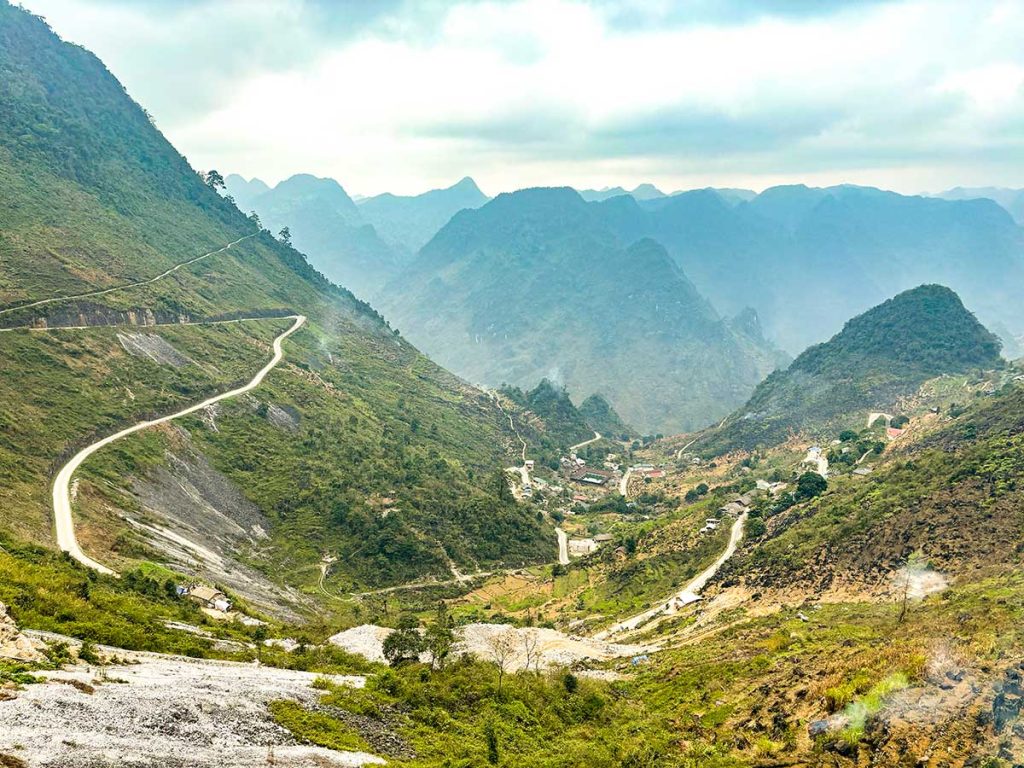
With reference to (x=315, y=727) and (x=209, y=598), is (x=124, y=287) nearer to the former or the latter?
(x=209, y=598)

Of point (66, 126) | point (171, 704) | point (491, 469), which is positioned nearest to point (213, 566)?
point (171, 704)

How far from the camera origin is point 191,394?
8231 cm

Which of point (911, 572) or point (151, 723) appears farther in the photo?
point (911, 572)

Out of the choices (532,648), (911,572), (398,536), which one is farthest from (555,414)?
(911,572)

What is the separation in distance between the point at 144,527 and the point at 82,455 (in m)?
11.6

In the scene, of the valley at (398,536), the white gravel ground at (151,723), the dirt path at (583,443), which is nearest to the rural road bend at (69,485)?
the valley at (398,536)

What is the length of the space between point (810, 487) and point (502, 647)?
48746mm

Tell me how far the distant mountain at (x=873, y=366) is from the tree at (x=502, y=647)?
103 metres

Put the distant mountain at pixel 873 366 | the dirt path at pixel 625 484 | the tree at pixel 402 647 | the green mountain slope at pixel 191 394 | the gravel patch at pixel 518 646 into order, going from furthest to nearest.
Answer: the dirt path at pixel 625 484
the distant mountain at pixel 873 366
the green mountain slope at pixel 191 394
the gravel patch at pixel 518 646
the tree at pixel 402 647

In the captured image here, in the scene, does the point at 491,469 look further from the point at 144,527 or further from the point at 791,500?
the point at 144,527

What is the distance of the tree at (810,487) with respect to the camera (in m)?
74.3

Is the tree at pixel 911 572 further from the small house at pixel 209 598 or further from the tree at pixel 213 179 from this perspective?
the tree at pixel 213 179

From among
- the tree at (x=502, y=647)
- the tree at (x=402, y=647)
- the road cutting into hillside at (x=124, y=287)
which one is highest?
the road cutting into hillside at (x=124, y=287)

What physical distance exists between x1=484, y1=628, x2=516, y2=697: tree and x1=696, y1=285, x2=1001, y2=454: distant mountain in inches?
4048
